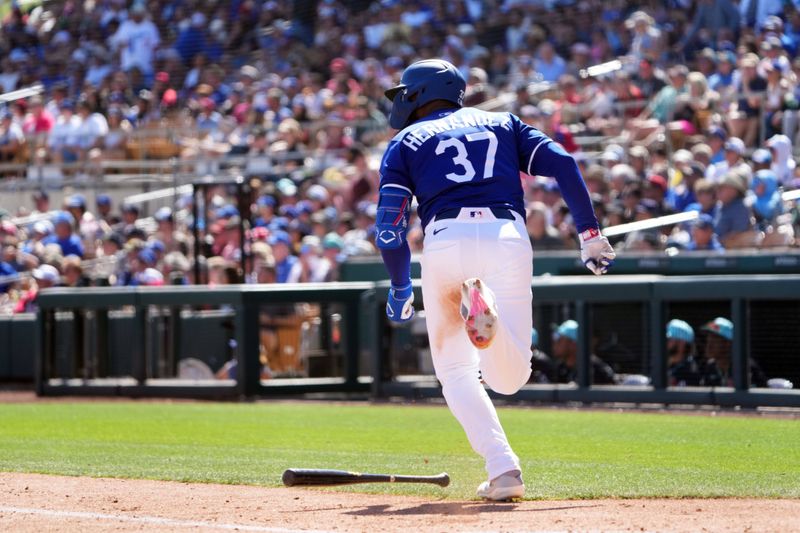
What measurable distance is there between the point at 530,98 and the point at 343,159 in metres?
2.80

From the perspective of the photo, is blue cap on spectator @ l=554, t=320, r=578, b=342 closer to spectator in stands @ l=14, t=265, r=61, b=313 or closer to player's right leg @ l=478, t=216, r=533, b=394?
player's right leg @ l=478, t=216, r=533, b=394

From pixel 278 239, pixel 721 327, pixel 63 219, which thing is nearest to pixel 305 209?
pixel 278 239

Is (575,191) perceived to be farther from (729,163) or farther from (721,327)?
(729,163)

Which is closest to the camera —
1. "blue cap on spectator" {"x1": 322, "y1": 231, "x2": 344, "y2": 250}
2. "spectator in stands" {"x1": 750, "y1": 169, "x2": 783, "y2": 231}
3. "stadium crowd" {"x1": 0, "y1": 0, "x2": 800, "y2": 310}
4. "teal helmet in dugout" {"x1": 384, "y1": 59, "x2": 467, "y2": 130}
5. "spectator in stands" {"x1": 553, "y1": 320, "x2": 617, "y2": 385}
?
"teal helmet in dugout" {"x1": 384, "y1": 59, "x2": 467, "y2": 130}

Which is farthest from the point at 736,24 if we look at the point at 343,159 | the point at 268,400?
the point at 268,400

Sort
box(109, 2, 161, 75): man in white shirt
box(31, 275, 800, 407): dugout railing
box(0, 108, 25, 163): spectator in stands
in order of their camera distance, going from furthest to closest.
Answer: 1. box(109, 2, 161, 75): man in white shirt
2. box(0, 108, 25, 163): spectator in stands
3. box(31, 275, 800, 407): dugout railing

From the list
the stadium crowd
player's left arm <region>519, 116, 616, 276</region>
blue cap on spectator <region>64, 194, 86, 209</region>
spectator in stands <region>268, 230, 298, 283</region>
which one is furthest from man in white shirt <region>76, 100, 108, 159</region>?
player's left arm <region>519, 116, 616, 276</region>

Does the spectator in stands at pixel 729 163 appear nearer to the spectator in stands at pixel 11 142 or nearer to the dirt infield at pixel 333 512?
the dirt infield at pixel 333 512

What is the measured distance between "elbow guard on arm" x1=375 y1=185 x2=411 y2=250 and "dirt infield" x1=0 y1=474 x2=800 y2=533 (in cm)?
114

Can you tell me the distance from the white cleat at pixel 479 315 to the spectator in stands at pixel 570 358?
6190 mm

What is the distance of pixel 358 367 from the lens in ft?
43.4

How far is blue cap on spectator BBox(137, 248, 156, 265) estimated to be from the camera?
52.2 feet

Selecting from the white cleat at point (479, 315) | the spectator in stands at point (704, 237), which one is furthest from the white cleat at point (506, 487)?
the spectator in stands at point (704, 237)

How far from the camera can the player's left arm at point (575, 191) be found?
565 cm
